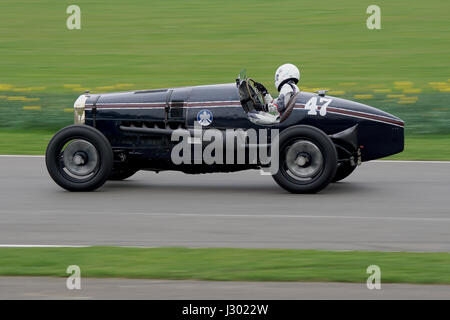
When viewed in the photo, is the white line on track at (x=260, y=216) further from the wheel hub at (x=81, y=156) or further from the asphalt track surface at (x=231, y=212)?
the wheel hub at (x=81, y=156)

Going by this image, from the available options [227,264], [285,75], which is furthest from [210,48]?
[227,264]

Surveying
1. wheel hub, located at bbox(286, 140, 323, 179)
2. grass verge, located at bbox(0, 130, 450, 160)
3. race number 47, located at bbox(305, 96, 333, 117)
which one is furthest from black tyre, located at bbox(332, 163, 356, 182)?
grass verge, located at bbox(0, 130, 450, 160)

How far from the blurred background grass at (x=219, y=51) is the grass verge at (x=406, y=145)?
0.35 m

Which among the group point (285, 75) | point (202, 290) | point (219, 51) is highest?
point (219, 51)

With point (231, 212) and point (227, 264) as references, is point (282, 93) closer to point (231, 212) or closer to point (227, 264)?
point (231, 212)

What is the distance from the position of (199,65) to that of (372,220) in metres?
16.6

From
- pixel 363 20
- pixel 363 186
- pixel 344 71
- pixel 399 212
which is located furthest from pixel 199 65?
pixel 399 212

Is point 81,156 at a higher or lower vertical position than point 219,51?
lower

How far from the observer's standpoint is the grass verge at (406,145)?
1438 cm

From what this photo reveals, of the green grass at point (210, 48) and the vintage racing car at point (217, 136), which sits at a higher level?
the green grass at point (210, 48)

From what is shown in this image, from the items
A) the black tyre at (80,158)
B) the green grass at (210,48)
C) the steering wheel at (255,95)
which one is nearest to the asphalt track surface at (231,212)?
the black tyre at (80,158)

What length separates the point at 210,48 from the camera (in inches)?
1095

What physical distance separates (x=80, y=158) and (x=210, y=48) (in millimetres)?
17029

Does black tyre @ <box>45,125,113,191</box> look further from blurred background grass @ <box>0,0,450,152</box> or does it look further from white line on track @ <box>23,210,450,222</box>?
blurred background grass @ <box>0,0,450,152</box>
